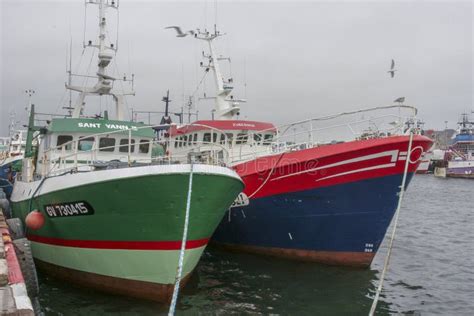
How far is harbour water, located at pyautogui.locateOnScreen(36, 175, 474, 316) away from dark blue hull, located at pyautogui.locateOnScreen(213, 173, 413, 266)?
400 mm

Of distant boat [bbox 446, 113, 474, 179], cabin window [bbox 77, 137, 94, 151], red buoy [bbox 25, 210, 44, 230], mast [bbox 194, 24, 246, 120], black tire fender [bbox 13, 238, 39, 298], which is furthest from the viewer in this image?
distant boat [bbox 446, 113, 474, 179]

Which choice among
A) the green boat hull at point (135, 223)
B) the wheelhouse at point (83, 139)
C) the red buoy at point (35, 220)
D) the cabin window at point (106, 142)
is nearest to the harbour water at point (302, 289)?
the green boat hull at point (135, 223)

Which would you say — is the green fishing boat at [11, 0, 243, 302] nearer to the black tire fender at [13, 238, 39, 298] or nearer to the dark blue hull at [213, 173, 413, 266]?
the black tire fender at [13, 238, 39, 298]

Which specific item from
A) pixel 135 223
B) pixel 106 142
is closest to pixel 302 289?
pixel 135 223

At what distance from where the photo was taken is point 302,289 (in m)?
9.42

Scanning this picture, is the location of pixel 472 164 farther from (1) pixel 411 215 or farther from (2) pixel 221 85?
(2) pixel 221 85

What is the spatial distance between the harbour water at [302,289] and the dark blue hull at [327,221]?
1.31ft

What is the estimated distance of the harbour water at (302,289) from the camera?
8.13 metres

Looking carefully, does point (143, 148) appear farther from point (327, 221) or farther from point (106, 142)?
point (327, 221)

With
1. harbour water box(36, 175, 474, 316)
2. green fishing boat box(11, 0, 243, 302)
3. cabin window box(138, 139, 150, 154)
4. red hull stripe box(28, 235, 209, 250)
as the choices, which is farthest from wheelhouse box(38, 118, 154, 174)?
harbour water box(36, 175, 474, 316)

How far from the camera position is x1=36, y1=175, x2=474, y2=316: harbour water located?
26.7 feet

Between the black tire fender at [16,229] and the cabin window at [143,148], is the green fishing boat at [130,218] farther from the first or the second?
the cabin window at [143,148]

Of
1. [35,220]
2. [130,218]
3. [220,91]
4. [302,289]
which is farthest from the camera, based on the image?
[220,91]

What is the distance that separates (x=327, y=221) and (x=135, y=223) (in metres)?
5.42
